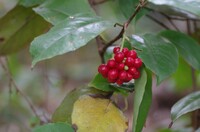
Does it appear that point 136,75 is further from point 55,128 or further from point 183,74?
point 183,74

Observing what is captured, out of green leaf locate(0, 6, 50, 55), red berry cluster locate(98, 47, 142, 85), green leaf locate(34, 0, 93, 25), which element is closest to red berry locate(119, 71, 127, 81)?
red berry cluster locate(98, 47, 142, 85)

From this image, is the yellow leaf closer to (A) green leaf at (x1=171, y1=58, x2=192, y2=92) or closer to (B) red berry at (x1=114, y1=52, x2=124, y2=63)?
(B) red berry at (x1=114, y1=52, x2=124, y2=63)

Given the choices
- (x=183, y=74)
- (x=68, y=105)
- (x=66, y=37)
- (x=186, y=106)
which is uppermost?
(x=66, y=37)

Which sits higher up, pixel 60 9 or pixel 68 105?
pixel 60 9

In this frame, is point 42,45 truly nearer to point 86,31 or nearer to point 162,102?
point 86,31

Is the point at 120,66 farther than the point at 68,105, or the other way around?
the point at 68,105

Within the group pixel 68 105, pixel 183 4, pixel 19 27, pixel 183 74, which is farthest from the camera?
pixel 183 74

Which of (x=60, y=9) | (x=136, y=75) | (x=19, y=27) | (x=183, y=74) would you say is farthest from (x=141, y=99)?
(x=183, y=74)

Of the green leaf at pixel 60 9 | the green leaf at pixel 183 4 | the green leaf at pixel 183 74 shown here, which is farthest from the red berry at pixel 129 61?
the green leaf at pixel 183 74
